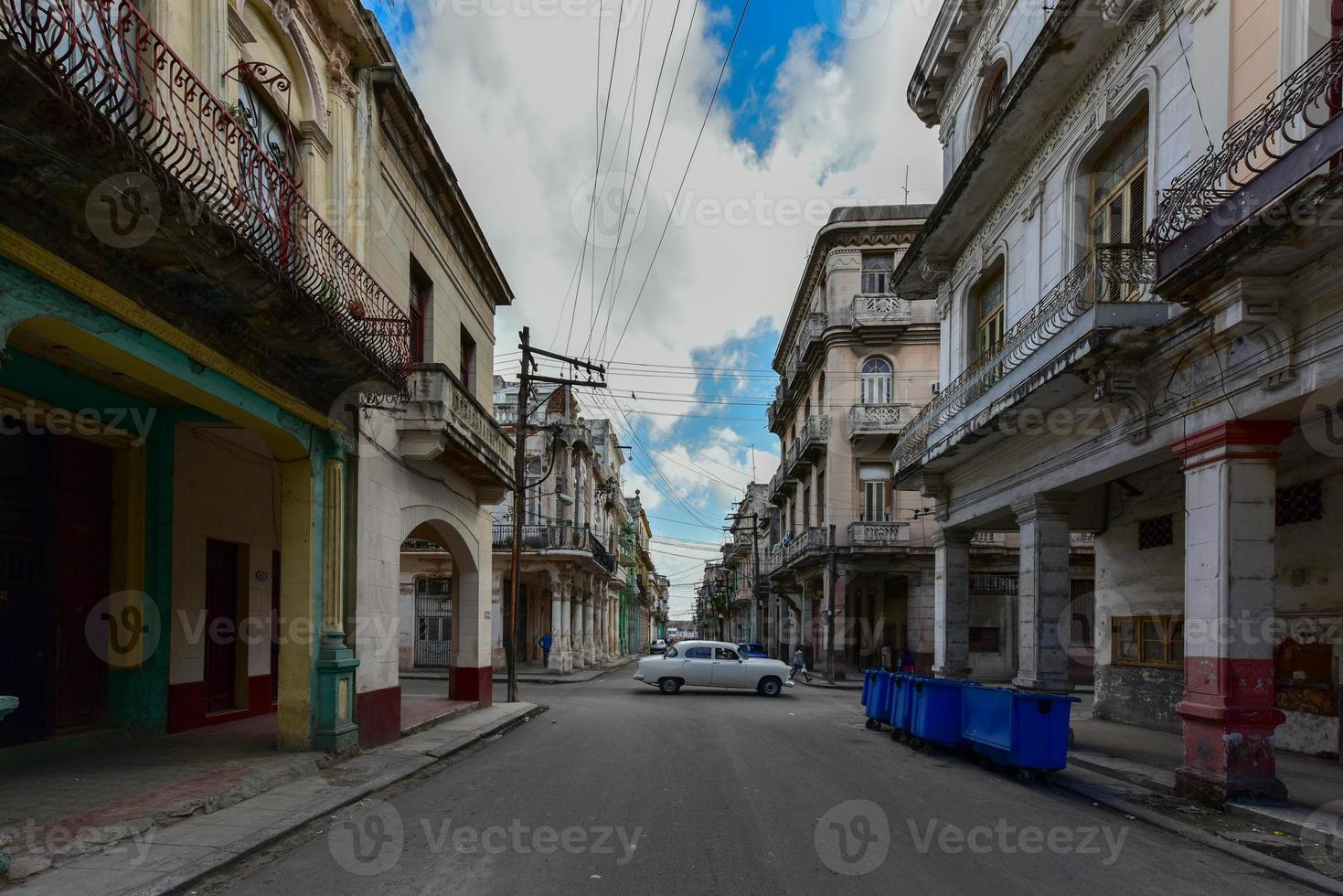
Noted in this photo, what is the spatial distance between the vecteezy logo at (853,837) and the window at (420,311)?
382 inches

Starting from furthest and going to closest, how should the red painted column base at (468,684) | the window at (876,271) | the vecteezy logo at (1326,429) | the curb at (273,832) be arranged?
1. the window at (876,271)
2. the red painted column base at (468,684)
3. the vecteezy logo at (1326,429)
4. the curb at (273,832)

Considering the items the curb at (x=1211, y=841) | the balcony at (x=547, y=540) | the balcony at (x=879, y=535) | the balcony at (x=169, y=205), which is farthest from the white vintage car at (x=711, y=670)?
the balcony at (x=169, y=205)

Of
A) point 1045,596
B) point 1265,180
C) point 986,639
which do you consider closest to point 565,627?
point 986,639

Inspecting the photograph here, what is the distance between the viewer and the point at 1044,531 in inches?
521

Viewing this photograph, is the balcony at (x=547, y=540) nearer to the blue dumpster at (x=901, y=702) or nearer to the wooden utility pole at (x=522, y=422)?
the wooden utility pole at (x=522, y=422)

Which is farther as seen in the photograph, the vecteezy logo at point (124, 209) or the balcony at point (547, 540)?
the balcony at point (547, 540)

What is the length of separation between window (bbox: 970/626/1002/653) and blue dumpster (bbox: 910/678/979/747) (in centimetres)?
1968

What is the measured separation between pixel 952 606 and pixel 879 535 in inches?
523

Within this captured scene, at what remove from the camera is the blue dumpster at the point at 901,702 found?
12.8 m

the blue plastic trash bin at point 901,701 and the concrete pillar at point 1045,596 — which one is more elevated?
the concrete pillar at point 1045,596

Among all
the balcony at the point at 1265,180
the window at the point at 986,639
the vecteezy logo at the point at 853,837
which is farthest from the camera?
the window at the point at 986,639

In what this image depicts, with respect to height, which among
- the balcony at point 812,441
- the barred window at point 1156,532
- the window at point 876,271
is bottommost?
the barred window at point 1156,532

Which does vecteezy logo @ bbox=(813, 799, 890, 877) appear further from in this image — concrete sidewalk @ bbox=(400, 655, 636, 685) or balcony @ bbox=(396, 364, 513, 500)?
concrete sidewalk @ bbox=(400, 655, 636, 685)

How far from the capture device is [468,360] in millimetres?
17656
